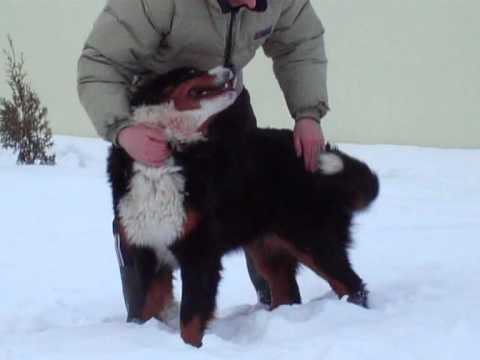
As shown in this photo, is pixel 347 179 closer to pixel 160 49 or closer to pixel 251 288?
pixel 160 49

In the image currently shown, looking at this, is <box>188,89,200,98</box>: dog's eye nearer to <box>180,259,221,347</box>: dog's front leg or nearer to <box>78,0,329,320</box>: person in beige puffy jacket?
<box>78,0,329,320</box>: person in beige puffy jacket

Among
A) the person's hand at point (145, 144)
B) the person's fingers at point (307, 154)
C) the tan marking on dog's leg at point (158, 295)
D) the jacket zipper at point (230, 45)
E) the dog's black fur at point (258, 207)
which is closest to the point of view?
the person's hand at point (145, 144)

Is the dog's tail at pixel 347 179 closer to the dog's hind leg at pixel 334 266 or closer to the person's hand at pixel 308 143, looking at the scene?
the person's hand at pixel 308 143

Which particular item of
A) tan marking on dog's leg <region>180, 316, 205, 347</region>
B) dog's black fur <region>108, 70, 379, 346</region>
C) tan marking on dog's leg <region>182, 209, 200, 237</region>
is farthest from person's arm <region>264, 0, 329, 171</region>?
tan marking on dog's leg <region>180, 316, 205, 347</region>

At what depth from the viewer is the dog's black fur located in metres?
3.06

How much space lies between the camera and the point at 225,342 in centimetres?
288

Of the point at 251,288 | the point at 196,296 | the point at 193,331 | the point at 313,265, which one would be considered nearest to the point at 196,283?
the point at 196,296

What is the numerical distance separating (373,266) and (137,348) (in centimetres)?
235

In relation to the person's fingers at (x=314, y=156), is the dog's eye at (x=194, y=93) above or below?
above

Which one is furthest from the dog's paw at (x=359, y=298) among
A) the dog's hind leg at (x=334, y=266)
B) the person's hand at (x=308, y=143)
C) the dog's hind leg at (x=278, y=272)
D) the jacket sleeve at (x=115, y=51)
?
the jacket sleeve at (x=115, y=51)

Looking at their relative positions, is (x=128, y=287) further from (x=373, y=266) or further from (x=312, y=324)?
(x=373, y=266)

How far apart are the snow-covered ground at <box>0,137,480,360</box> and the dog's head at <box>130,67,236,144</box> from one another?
74 cm

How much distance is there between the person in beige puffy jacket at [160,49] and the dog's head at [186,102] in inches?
2.4

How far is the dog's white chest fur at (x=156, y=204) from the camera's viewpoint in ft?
9.89
